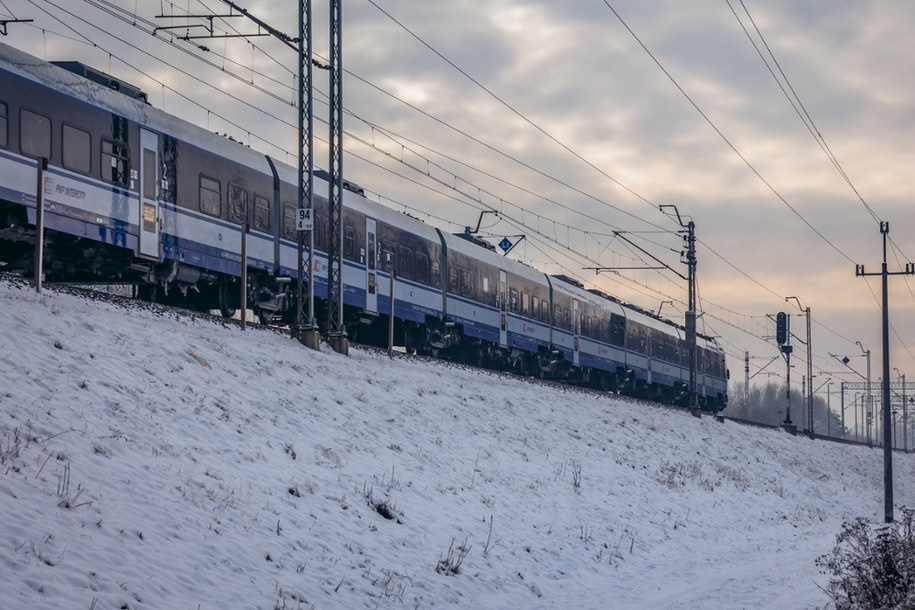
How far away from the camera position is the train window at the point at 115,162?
2055cm

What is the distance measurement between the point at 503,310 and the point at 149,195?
64.1 feet

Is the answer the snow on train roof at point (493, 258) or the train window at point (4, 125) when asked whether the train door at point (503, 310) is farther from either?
the train window at point (4, 125)

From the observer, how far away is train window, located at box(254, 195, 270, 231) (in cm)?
2528

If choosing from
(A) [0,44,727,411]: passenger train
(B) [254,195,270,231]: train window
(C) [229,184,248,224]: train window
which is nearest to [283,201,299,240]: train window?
(A) [0,44,727,411]: passenger train

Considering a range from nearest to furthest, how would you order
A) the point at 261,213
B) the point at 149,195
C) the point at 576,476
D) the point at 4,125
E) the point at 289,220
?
the point at 4,125 < the point at 576,476 < the point at 149,195 < the point at 261,213 < the point at 289,220

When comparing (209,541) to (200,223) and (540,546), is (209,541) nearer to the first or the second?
(540,546)

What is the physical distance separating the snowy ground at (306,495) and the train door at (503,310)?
13.2 meters

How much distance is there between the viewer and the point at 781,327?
6662cm

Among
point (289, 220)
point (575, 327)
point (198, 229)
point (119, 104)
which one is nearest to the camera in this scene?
point (119, 104)

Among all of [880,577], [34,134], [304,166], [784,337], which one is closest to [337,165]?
[304,166]

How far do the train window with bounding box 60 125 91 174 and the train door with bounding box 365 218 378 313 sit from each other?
10.6m

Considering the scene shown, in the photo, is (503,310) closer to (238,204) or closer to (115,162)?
(238,204)

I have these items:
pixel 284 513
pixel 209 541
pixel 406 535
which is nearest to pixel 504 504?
pixel 406 535

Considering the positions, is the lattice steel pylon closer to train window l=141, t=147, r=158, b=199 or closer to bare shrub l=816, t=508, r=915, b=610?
train window l=141, t=147, r=158, b=199
